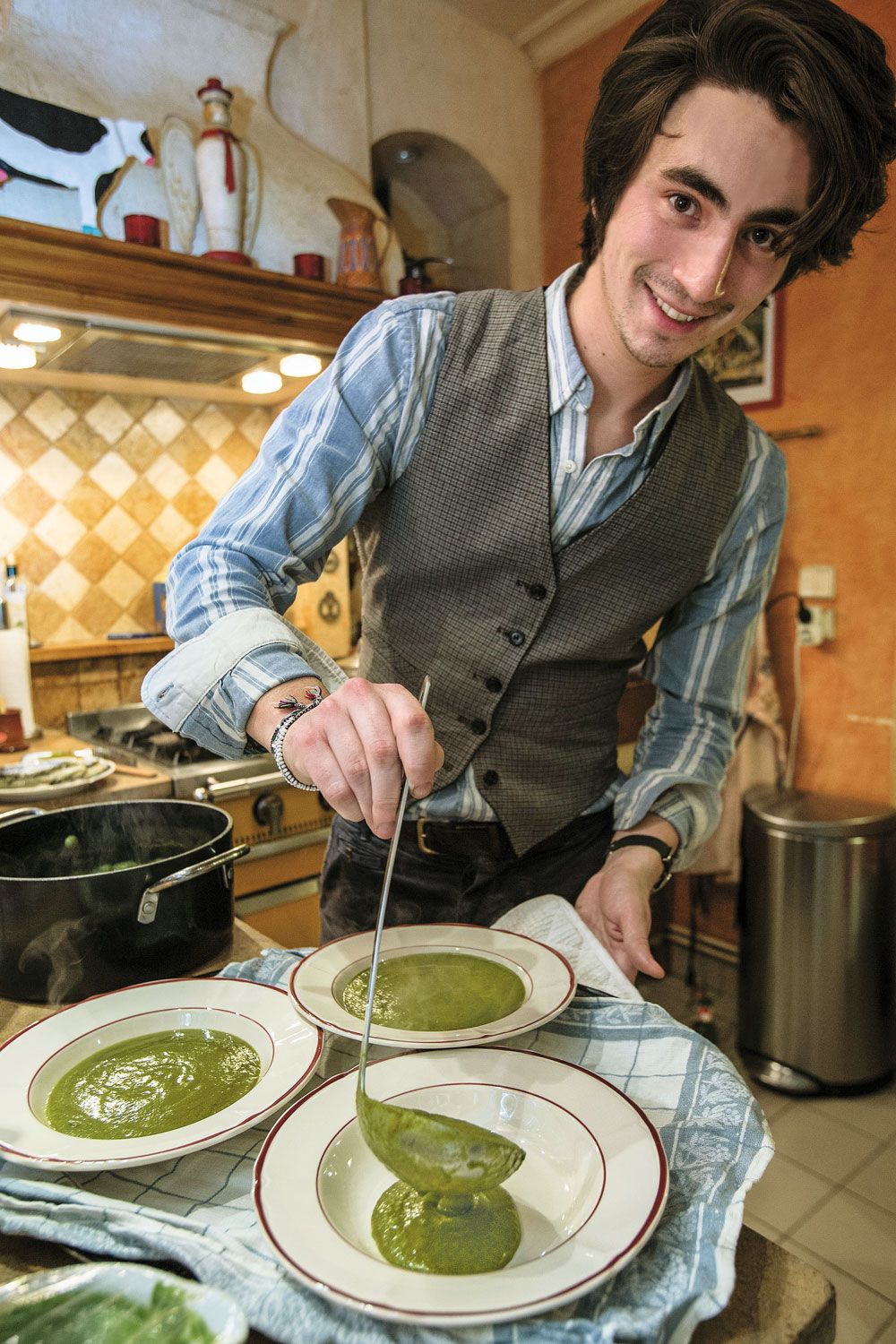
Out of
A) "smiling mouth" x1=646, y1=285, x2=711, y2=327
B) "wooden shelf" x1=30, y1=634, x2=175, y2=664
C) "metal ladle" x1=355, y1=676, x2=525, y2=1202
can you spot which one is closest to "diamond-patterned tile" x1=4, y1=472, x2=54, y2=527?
"wooden shelf" x1=30, y1=634, x2=175, y2=664

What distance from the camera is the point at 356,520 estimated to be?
3.73ft

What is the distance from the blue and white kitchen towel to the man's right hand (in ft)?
0.75

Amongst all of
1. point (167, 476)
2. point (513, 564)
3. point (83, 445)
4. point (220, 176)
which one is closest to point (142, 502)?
point (167, 476)

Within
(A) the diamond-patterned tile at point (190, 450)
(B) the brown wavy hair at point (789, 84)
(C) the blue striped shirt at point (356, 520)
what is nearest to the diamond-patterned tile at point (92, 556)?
(A) the diamond-patterned tile at point (190, 450)

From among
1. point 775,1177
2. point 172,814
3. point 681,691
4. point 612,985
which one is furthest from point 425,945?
point 775,1177

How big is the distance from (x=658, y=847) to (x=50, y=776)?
132 centimetres

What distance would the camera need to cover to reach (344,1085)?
2.15 ft

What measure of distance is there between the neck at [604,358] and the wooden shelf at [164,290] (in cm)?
130

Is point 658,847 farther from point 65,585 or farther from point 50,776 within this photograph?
point 65,585

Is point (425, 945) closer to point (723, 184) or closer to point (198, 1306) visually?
point (198, 1306)

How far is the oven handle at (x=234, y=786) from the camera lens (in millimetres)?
2100

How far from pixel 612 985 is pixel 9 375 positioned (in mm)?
2363

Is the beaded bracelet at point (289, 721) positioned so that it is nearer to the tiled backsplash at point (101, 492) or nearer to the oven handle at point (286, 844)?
the oven handle at point (286, 844)

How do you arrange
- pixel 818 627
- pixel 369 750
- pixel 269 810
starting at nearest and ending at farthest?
pixel 369 750
pixel 269 810
pixel 818 627
